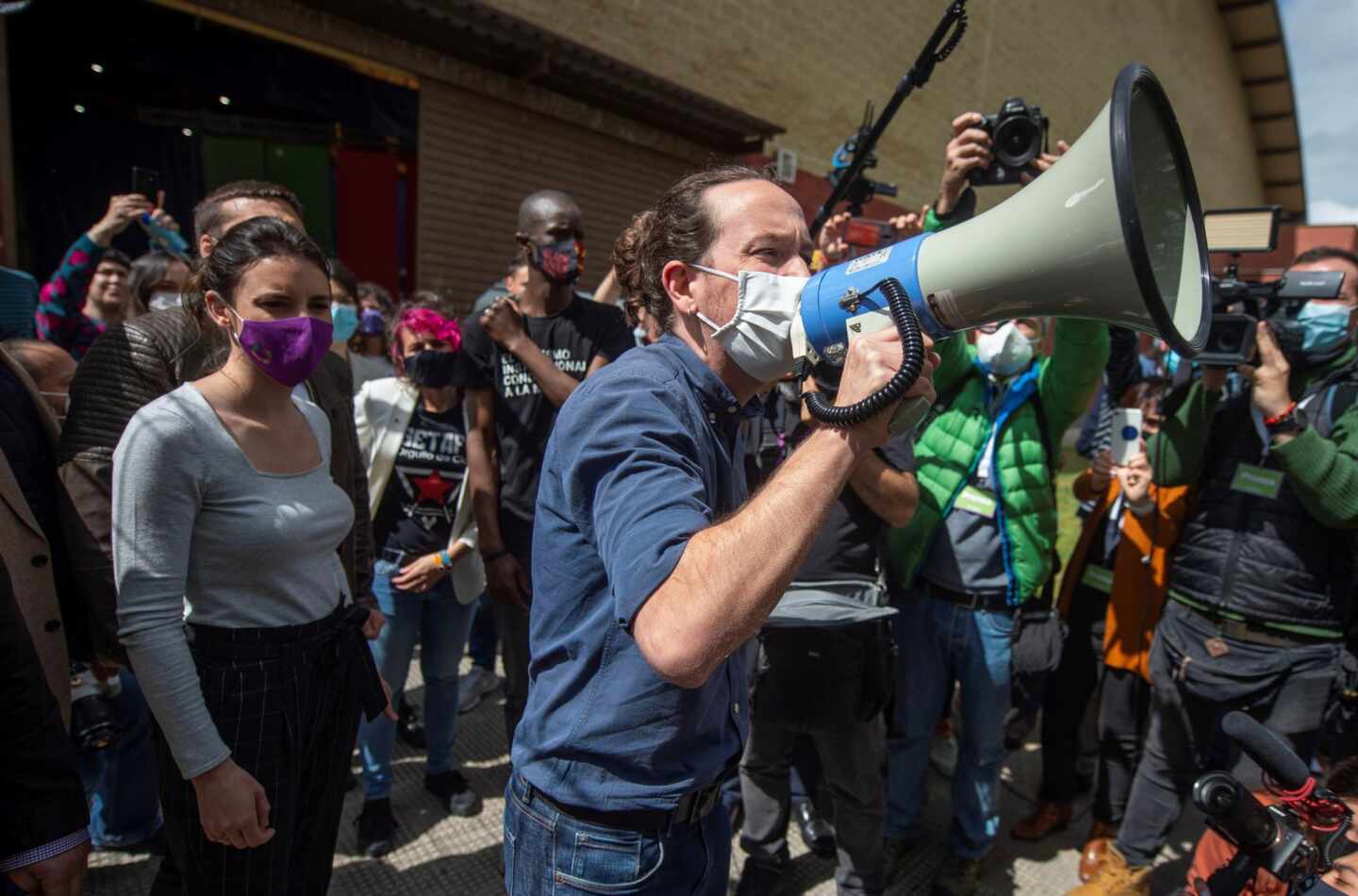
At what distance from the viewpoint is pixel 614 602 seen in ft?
3.58

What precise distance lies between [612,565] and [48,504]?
160 centimetres

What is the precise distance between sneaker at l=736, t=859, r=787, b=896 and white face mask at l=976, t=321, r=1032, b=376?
6.20 ft

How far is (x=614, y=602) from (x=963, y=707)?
2.12 metres

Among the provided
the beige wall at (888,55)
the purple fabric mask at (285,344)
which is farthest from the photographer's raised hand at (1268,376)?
the beige wall at (888,55)

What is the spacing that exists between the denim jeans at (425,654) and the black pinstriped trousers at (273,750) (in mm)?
960

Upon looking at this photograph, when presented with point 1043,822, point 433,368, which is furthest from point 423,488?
point 1043,822

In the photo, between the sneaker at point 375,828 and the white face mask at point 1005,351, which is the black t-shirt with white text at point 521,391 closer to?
the sneaker at point 375,828

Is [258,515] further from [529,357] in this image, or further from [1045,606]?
[1045,606]

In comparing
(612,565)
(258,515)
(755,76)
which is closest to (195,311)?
(258,515)

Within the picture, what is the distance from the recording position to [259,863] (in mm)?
1638

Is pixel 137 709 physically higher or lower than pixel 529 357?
lower

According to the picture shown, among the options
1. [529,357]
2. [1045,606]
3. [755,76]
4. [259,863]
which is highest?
[755,76]

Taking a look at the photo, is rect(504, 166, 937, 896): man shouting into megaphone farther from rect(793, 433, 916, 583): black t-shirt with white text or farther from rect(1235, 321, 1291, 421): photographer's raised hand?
rect(1235, 321, 1291, 421): photographer's raised hand

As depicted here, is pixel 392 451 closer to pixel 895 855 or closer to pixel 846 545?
pixel 846 545
